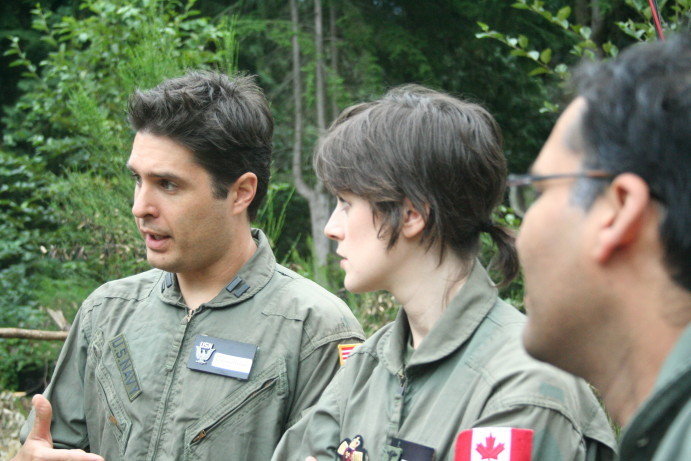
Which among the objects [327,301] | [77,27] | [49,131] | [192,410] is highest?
[77,27]

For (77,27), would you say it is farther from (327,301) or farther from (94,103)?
(327,301)

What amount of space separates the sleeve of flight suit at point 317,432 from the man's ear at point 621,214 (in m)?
1.16

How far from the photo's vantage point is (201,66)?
581 cm

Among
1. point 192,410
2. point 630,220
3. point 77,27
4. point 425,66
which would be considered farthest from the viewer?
point 425,66

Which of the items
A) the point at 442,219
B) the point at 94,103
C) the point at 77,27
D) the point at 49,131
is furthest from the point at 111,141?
the point at 49,131

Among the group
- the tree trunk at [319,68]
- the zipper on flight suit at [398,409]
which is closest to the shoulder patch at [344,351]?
the zipper on flight suit at [398,409]

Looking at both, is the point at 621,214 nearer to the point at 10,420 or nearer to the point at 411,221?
the point at 411,221

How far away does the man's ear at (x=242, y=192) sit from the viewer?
3324 mm

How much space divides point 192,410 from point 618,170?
193 centimetres

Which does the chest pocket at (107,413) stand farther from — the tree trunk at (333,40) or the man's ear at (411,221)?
the tree trunk at (333,40)

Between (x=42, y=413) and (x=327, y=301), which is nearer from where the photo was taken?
(x=42, y=413)

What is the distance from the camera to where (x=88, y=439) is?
3.29 metres

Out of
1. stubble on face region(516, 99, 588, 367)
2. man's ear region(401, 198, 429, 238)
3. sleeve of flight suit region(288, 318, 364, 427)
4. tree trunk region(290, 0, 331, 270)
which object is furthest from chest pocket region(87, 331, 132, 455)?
tree trunk region(290, 0, 331, 270)

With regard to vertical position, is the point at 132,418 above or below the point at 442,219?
below
